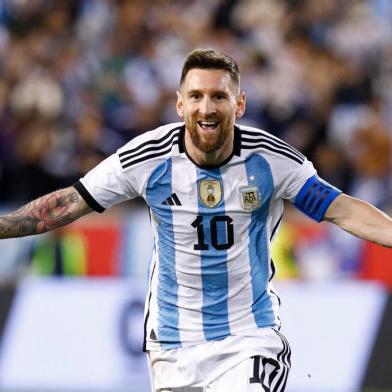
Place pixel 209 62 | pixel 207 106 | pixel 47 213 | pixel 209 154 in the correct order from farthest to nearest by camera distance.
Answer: pixel 47 213 → pixel 209 154 → pixel 209 62 → pixel 207 106

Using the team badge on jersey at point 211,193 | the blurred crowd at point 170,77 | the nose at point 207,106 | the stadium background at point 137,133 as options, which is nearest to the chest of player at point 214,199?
the team badge on jersey at point 211,193

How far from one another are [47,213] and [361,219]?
148 centimetres

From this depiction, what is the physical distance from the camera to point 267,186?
18.0 feet

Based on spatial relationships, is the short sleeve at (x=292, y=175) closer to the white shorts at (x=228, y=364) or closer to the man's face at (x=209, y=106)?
the man's face at (x=209, y=106)

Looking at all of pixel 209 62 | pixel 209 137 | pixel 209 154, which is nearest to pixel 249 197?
pixel 209 154

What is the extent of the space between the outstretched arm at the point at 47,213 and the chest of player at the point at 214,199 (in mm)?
365

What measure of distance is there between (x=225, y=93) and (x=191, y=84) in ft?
0.53

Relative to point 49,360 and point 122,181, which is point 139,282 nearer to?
point 49,360

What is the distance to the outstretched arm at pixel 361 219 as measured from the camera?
534cm

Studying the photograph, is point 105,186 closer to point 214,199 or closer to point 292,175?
point 214,199

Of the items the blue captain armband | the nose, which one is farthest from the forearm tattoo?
the blue captain armband

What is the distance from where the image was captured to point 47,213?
561 centimetres

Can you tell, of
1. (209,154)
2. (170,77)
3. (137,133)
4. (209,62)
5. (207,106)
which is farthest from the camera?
(170,77)

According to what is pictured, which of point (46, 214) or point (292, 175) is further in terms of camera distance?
point (46, 214)
